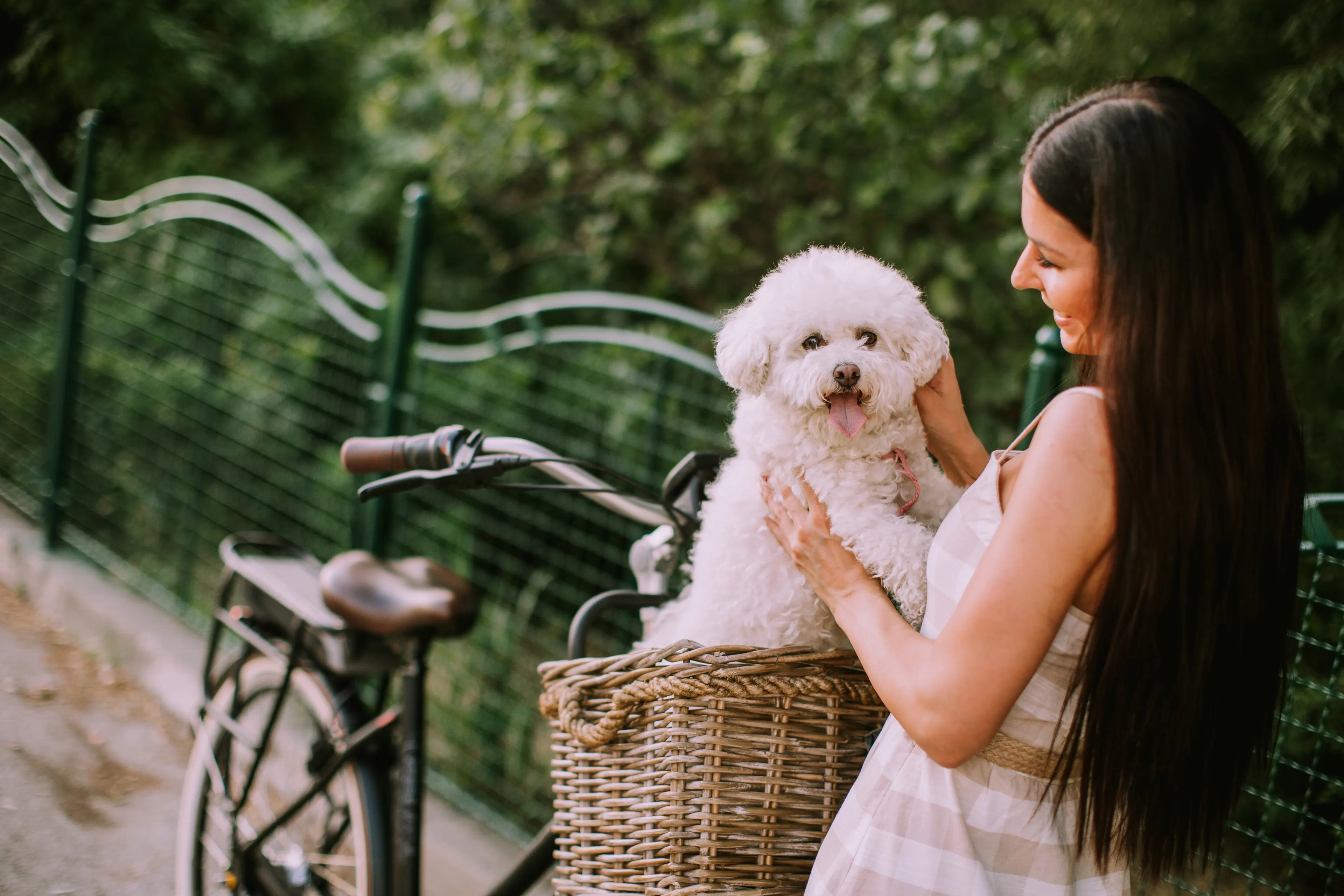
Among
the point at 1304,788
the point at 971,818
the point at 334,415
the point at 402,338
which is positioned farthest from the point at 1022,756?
the point at 334,415

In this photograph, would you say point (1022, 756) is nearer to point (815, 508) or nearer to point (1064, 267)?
point (815, 508)

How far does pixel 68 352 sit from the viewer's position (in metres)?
4.45

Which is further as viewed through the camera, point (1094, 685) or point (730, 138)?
point (730, 138)

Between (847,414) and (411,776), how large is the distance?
1.22 meters

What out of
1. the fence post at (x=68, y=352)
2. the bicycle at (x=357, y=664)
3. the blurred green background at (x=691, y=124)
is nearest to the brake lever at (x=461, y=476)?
the bicycle at (x=357, y=664)

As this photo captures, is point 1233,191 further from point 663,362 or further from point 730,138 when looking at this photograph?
point 730,138

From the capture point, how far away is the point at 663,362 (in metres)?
2.89

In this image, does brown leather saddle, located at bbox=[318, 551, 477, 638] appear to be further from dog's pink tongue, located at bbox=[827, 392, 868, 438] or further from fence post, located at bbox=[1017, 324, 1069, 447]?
fence post, located at bbox=[1017, 324, 1069, 447]

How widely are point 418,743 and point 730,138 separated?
297 centimetres

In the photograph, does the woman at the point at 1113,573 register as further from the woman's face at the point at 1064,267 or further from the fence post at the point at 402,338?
the fence post at the point at 402,338

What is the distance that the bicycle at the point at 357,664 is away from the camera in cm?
180

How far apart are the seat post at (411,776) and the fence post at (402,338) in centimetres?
134

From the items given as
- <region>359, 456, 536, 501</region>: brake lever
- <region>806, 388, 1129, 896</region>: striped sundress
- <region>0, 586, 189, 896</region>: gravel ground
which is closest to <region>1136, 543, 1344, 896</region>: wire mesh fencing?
<region>806, 388, 1129, 896</region>: striped sundress

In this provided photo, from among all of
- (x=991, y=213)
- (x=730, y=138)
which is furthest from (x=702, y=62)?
(x=991, y=213)
